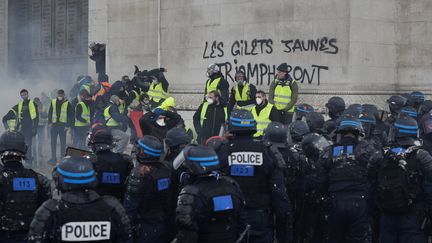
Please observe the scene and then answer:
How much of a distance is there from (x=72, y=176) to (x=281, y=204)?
2626mm

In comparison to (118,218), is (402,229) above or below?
below

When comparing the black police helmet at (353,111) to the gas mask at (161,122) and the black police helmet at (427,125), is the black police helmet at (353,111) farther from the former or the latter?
the gas mask at (161,122)

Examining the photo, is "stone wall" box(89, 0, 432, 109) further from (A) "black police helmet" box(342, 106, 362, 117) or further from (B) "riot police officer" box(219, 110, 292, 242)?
(B) "riot police officer" box(219, 110, 292, 242)

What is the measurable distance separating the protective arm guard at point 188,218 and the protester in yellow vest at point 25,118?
12352 millimetres

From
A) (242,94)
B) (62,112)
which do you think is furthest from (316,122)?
(62,112)

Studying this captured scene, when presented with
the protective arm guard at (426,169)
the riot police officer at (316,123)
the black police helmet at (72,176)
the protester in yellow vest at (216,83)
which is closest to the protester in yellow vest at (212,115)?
the protester in yellow vest at (216,83)

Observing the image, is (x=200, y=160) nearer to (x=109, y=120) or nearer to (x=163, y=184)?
(x=163, y=184)

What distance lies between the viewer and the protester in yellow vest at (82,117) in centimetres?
1675

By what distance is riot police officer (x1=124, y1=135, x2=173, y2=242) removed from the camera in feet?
21.8

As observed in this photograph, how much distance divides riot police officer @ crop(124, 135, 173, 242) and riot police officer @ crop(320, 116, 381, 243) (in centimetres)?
185

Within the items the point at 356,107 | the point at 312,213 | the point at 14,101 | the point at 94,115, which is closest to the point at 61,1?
the point at 14,101

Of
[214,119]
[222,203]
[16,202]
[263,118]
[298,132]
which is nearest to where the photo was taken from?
[222,203]

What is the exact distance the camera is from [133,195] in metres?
6.63

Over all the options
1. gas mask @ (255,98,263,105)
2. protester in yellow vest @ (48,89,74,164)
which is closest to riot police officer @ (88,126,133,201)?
gas mask @ (255,98,263,105)
